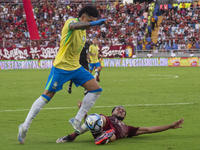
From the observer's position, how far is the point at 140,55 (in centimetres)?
3322

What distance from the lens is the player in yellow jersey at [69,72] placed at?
5719 mm

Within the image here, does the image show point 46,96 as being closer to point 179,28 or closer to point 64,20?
point 64,20

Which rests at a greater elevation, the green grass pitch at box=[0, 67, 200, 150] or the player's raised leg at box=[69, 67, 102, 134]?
the player's raised leg at box=[69, 67, 102, 134]

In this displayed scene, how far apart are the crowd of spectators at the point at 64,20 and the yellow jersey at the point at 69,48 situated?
86.6 ft

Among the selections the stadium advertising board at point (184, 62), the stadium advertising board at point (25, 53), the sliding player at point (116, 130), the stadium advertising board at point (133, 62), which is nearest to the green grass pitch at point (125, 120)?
the sliding player at point (116, 130)

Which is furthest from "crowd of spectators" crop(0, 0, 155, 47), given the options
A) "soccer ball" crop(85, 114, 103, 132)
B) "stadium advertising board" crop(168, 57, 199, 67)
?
"soccer ball" crop(85, 114, 103, 132)

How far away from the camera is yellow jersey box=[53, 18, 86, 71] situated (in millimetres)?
5746

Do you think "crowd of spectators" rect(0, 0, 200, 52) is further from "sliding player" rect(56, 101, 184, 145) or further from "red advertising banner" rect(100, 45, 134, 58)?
"sliding player" rect(56, 101, 184, 145)

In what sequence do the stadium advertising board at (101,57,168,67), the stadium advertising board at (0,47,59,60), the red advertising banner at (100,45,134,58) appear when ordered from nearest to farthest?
the stadium advertising board at (0,47,59,60), the stadium advertising board at (101,57,168,67), the red advertising banner at (100,45,134,58)

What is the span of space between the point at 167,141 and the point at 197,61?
2629 cm

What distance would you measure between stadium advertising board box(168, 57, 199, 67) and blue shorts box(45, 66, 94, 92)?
26.1m

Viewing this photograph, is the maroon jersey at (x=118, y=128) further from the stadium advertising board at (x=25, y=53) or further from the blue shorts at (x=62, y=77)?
the stadium advertising board at (x=25, y=53)

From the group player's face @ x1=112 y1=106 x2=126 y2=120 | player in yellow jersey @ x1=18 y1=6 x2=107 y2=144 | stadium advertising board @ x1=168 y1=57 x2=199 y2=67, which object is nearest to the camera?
player in yellow jersey @ x1=18 y1=6 x2=107 y2=144

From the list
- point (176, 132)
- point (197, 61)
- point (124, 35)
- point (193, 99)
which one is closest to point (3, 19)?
point (124, 35)
